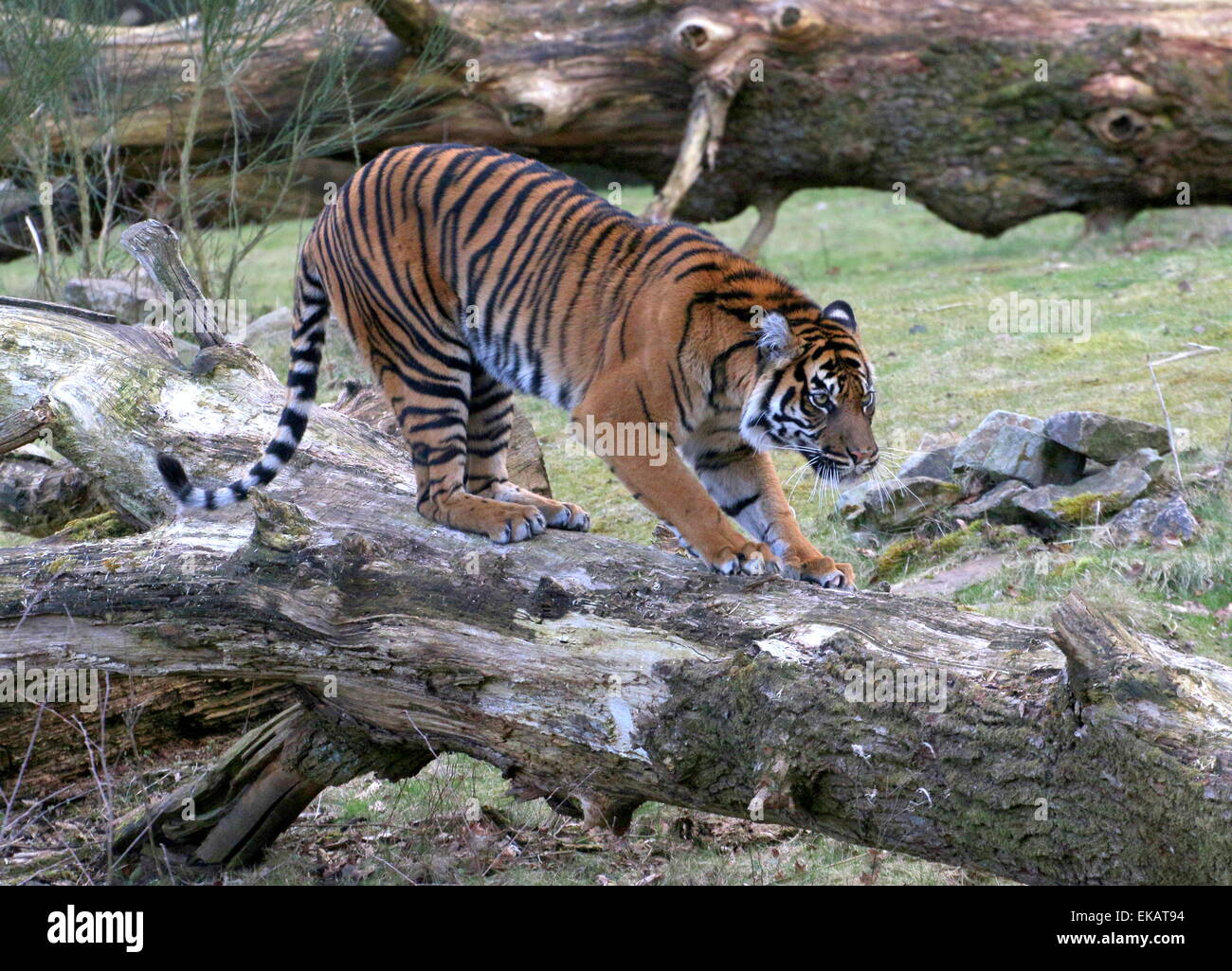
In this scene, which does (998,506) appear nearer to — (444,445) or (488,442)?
(488,442)

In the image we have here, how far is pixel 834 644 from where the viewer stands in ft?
12.5

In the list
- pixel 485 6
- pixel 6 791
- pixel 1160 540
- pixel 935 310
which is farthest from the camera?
pixel 485 6

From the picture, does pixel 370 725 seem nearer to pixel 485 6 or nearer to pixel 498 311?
pixel 498 311

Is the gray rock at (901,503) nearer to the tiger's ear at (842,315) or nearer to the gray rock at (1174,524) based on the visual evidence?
the gray rock at (1174,524)

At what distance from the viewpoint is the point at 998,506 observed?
22.0 ft

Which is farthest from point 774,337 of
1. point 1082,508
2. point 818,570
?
point 1082,508

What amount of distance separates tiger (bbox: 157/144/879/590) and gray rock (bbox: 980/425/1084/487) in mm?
2186

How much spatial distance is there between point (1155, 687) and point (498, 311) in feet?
9.96

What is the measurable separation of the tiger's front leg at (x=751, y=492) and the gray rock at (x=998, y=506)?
6.38ft

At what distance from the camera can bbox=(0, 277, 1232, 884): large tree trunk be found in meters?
3.22

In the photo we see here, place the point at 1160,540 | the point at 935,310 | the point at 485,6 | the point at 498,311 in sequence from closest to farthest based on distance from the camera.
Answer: the point at 498,311 → the point at 1160,540 → the point at 935,310 → the point at 485,6

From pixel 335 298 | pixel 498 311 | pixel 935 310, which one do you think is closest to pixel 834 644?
pixel 498 311

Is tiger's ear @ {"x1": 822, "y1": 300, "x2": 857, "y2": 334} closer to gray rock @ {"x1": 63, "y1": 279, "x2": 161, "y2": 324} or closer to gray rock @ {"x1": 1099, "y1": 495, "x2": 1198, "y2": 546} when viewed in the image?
gray rock @ {"x1": 1099, "y1": 495, "x2": 1198, "y2": 546}

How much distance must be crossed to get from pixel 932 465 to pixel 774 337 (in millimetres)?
2878
